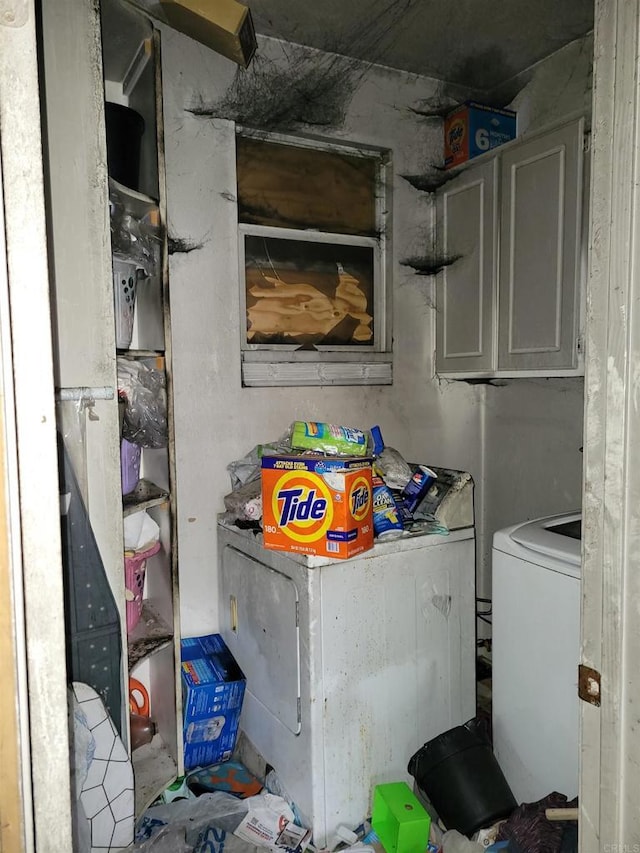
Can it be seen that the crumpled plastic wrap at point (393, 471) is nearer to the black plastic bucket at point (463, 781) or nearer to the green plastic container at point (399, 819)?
the black plastic bucket at point (463, 781)

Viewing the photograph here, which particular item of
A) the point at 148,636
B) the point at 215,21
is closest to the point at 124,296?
the point at 215,21

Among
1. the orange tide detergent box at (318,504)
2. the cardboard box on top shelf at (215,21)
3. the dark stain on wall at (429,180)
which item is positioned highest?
the cardboard box on top shelf at (215,21)

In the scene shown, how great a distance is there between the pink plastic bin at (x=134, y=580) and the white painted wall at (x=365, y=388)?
33 centimetres

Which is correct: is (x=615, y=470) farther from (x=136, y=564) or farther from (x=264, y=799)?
(x=264, y=799)

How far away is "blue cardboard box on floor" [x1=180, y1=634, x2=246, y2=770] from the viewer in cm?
196

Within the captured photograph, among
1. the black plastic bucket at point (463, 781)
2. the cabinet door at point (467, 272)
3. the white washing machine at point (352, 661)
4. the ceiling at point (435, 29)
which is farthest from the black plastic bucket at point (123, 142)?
the black plastic bucket at point (463, 781)

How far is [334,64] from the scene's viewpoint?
7.89 ft

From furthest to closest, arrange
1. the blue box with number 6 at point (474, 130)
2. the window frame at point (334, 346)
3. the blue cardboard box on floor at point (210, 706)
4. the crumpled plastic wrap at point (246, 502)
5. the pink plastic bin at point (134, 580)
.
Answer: the blue box with number 6 at point (474, 130) < the window frame at point (334, 346) < the crumpled plastic wrap at point (246, 502) < the blue cardboard box on floor at point (210, 706) < the pink plastic bin at point (134, 580)

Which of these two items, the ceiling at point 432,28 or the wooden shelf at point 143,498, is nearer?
the wooden shelf at point 143,498

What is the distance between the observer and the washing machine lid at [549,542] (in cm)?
159

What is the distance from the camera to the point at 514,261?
226cm

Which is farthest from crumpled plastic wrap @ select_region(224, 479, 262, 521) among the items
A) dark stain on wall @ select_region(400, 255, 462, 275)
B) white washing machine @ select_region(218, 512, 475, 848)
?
dark stain on wall @ select_region(400, 255, 462, 275)

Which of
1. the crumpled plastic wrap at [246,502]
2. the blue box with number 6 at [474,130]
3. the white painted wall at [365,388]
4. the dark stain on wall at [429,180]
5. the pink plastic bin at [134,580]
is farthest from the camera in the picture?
the dark stain on wall at [429,180]

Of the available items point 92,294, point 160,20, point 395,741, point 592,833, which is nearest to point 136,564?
point 92,294
